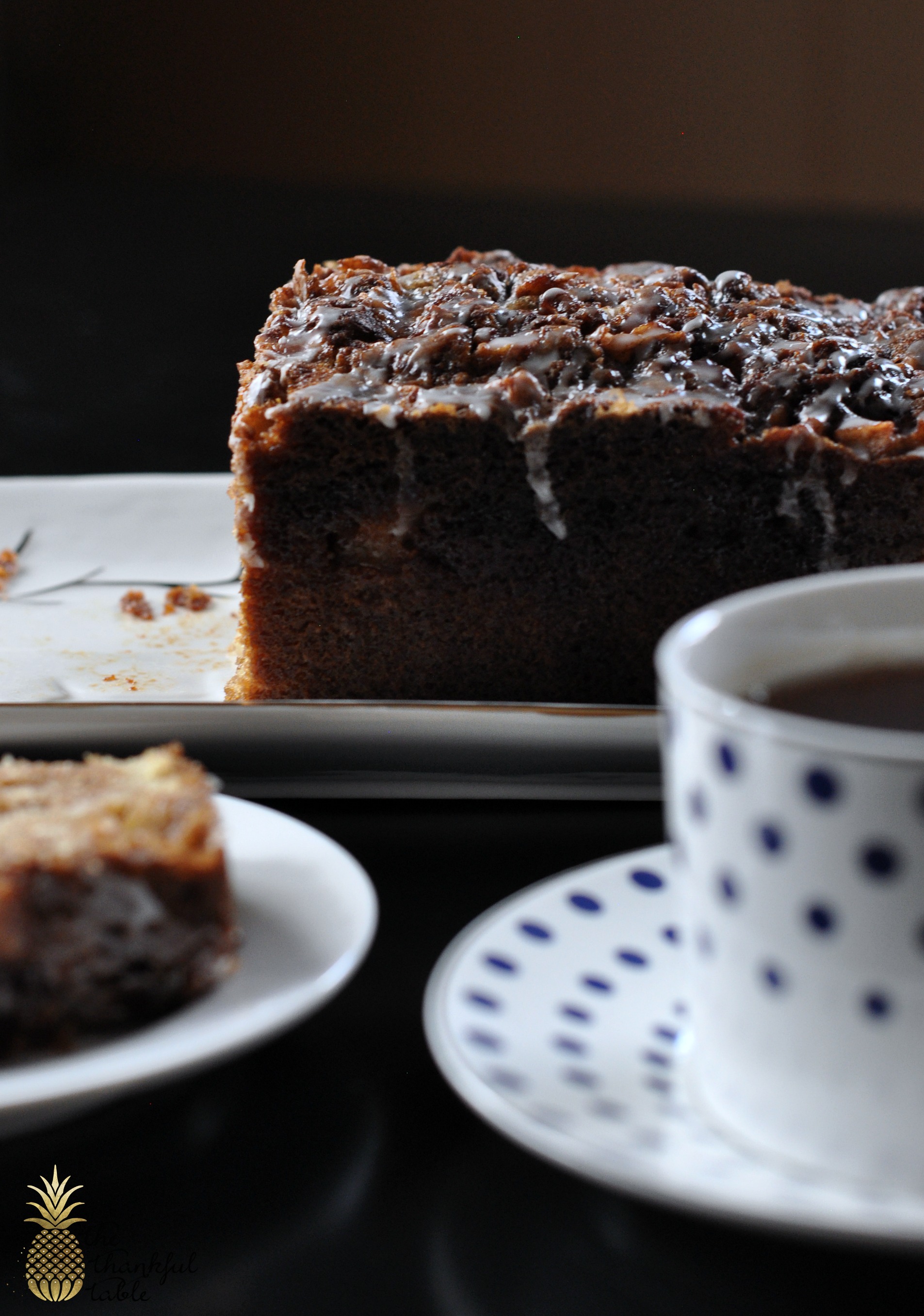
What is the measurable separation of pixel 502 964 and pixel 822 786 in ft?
0.74

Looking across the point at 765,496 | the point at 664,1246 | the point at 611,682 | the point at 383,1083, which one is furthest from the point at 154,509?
the point at 664,1246

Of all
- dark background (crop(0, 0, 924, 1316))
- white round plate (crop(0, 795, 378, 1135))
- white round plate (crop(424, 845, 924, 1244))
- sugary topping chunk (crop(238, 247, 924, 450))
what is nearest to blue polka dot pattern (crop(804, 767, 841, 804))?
white round plate (crop(424, 845, 924, 1244))

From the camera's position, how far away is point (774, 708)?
713 mm

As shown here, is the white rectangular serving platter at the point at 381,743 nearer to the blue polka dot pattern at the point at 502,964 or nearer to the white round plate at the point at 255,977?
the white round plate at the point at 255,977

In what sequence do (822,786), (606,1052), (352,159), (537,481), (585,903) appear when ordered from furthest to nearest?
(352,159)
(537,481)
(585,903)
(606,1052)
(822,786)

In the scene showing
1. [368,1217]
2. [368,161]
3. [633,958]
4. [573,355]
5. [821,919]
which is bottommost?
[368,1217]

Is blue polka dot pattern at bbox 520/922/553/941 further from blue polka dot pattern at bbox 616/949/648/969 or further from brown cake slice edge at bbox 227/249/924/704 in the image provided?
brown cake slice edge at bbox 227/249/924/704

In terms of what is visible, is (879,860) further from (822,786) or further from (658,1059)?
(658,1059)

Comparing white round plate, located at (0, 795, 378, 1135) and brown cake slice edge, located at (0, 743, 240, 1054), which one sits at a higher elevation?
brown cake slice edge, located at (0, 743, 240, 1054)

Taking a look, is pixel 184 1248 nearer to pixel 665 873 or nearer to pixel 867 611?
pixel 665 873

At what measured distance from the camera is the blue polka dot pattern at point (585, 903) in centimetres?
81

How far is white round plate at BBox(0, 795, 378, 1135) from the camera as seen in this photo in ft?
2.22

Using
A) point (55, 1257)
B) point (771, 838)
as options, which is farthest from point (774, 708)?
point (55, 1257)

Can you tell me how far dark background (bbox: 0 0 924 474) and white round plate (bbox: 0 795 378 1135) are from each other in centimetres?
220
